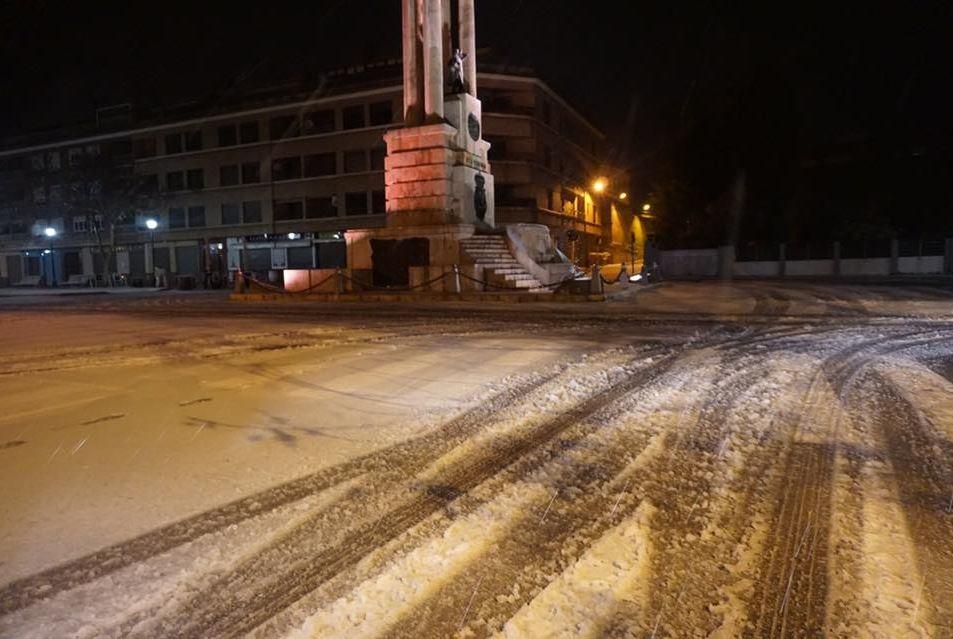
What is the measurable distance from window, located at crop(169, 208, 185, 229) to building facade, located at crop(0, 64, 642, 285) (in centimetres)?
12

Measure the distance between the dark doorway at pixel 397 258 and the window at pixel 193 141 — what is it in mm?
36524

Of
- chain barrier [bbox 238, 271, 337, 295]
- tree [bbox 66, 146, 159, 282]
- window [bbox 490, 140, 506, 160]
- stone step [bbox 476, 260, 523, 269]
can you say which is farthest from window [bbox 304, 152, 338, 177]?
stone step [bbox 476, 260, 523, 269]

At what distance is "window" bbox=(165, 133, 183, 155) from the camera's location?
53.9 m

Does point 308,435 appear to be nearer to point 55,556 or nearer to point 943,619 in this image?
point 55,556

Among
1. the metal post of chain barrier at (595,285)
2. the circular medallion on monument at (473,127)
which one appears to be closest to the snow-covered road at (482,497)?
the metal post of chain barrier at (595,285)

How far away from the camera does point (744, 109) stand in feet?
136

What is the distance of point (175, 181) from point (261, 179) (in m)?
8.38

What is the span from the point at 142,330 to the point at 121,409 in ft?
28.0

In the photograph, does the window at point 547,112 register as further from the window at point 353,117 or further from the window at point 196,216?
the window at point 196,216

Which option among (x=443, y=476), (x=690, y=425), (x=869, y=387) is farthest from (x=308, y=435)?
(x=869, y=387)

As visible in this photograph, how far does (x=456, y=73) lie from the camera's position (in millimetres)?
23484

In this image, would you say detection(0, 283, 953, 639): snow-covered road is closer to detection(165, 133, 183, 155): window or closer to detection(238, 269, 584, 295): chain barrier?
detection(238, 269, 584, 295): chain barrier

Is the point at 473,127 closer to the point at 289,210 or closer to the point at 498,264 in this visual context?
the point at 498,264

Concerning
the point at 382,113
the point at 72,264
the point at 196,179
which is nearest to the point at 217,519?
the point at 382,113
